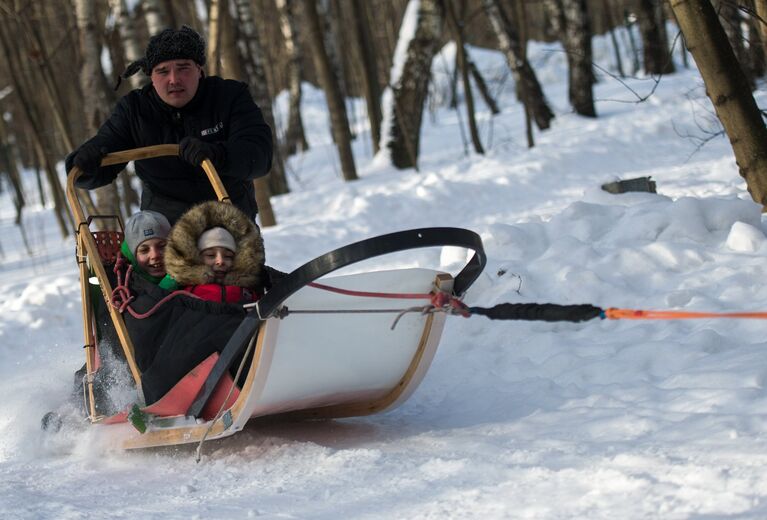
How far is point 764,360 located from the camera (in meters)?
3.83

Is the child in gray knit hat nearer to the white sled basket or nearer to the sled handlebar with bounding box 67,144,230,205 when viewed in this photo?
the sled handlebar with bounding box 67,144,230,205

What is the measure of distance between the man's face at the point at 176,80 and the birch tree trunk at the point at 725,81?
2.73m

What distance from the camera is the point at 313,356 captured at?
11.8 ft

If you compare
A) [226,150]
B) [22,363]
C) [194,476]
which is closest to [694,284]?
[226,150]

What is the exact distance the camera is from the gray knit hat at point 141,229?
435cm

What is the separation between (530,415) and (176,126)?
7.71 feet

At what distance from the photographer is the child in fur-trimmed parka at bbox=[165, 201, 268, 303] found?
A: 3842 millimetres

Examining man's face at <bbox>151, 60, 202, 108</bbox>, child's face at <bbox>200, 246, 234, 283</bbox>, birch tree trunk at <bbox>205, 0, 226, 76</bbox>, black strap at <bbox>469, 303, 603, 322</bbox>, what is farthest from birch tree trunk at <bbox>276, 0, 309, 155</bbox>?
black strap at <bbox>469, 303, 603, 322</bbox>

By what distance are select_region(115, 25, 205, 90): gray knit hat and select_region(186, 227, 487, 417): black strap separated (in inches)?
67.5

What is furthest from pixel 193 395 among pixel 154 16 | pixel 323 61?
pixel 323 61

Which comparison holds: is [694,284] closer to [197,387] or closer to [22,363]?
[197,387]

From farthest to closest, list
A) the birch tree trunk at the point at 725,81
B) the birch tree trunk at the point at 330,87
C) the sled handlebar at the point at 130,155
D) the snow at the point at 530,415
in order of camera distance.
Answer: the birch tree trunk at the point at 330,87 < the birch tree trunk at the point at 725,81 < the sled handlebar at the point at 130,155 < the snow at the point at 530,415

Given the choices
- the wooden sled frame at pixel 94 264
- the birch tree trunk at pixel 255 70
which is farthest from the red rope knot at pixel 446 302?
the birch tree trunk at pixel 255 70

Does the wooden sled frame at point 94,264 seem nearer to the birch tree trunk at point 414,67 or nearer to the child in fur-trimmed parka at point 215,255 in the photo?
the child in fur-trimmed parka at point 215,255
